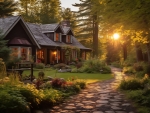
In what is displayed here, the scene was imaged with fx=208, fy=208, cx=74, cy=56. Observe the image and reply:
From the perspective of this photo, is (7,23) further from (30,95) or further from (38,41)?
(30,95)

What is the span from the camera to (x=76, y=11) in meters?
44.5

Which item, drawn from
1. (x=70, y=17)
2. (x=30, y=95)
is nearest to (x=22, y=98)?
(x=30, y=95)

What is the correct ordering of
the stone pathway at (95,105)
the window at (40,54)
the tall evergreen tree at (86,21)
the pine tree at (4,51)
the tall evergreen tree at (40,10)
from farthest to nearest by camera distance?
the tall evergreen tree at (40,10), the tall evergreen tree at (86,21), the window at (40,54), the pine tree at (4,51), the stone pathway at (95,105)

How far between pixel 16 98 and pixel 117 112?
299cm

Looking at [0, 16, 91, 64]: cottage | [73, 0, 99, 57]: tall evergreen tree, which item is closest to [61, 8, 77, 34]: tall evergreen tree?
[73, 0, 99, 57]: tall evergreen tree

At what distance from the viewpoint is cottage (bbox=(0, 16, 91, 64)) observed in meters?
22.8

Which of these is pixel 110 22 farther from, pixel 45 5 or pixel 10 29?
pixel 45 5

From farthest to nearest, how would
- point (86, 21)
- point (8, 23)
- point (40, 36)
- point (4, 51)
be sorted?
point (86, 21) < point (40, 36) < point (8, 23) < point (4, 51)

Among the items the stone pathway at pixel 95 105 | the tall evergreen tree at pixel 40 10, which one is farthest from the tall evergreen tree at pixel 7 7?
the stone pathway at pixel 95 105

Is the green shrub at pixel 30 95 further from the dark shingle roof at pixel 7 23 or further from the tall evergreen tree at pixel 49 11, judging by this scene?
the tall evergreen tree at pixel 49 11

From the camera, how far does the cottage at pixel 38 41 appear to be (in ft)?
74.9

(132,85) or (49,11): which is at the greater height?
(49,11)

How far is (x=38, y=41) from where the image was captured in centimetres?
2789

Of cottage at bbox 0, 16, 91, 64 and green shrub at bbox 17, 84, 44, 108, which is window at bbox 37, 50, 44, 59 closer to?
cottage at bbox 0, 16, 91, 64
